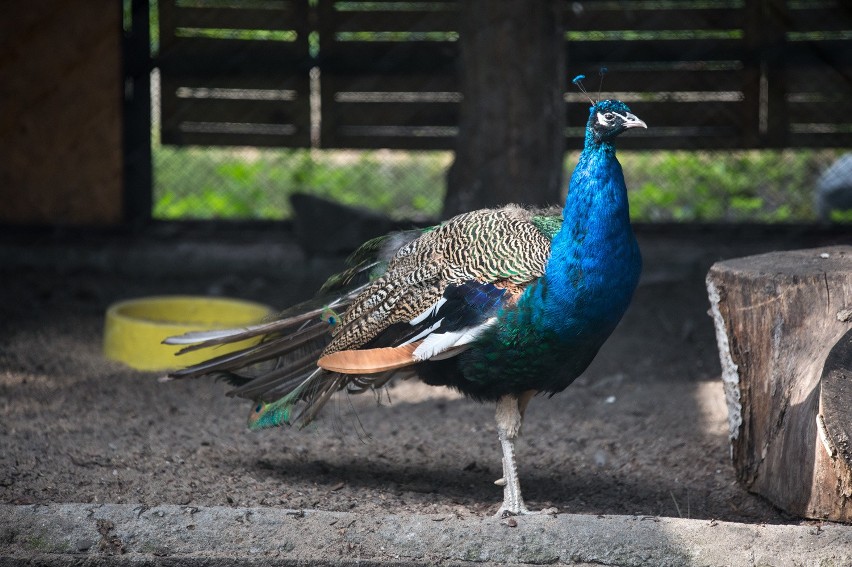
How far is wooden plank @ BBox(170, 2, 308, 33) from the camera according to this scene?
618 centimetres

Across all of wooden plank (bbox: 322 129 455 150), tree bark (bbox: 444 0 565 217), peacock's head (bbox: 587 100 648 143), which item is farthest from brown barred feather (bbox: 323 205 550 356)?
wooden plank (bbox: 322 129 455 150)

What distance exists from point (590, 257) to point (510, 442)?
697mm

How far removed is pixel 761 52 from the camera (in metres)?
6.11

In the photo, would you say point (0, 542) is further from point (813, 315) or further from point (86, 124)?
point (86, 124)

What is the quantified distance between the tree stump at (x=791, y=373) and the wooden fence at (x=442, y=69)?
289 centimetres

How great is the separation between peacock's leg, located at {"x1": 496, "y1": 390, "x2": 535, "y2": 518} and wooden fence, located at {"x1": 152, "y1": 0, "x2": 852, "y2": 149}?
10.8ft

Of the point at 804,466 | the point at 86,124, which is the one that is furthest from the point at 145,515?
the point at 86,124

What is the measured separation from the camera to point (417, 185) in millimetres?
7457

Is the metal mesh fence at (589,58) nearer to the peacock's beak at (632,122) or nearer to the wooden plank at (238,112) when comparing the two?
the wooden plank at (238,112)

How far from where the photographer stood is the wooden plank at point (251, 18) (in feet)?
20.3

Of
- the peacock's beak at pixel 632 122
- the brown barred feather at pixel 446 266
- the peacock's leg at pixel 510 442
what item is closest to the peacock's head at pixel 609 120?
the peacock's beak at pixel 632 122

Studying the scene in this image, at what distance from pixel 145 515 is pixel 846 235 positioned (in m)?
4.64

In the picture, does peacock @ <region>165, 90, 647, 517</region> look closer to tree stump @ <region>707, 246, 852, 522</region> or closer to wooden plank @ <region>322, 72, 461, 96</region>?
tree stump @ <region>707, 246, 852, 522</region>

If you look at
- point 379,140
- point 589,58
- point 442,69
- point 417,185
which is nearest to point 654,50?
point 589,58
